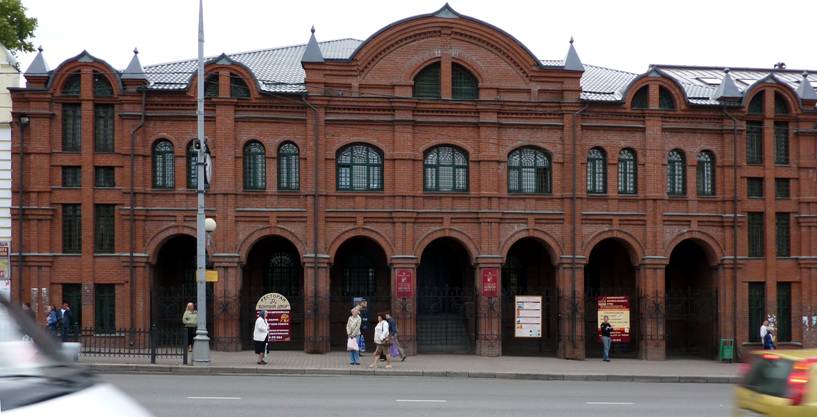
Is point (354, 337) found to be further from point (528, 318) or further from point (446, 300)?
point (446, 300)

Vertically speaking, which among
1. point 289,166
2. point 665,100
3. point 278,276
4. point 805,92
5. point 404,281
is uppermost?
point 805,92

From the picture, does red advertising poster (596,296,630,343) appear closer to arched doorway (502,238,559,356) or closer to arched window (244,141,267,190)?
arched doorway (502,238,559,356)

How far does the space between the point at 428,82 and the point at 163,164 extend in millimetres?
9228

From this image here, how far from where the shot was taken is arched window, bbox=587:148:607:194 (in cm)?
3206

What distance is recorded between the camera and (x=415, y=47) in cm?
3109

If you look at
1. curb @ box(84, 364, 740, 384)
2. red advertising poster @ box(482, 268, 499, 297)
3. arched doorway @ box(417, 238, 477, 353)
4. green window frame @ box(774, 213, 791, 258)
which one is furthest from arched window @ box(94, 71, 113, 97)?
green window frame @ box(774, 213, 791, 258)

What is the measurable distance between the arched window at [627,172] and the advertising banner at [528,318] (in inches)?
200

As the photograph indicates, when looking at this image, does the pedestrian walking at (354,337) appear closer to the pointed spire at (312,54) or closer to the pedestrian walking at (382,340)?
the pedestrian walking at (382,340)

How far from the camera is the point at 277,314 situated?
30.1 meters

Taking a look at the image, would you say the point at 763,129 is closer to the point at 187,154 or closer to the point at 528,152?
the point at 528,152

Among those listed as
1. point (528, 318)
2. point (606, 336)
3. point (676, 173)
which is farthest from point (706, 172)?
point (528, 318)

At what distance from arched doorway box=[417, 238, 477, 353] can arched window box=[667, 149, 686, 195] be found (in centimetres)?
755

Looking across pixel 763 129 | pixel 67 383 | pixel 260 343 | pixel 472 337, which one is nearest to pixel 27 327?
pixel 67 383

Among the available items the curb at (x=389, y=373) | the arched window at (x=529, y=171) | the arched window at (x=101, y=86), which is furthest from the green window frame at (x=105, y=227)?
the arched window at (x=529, y=171)
